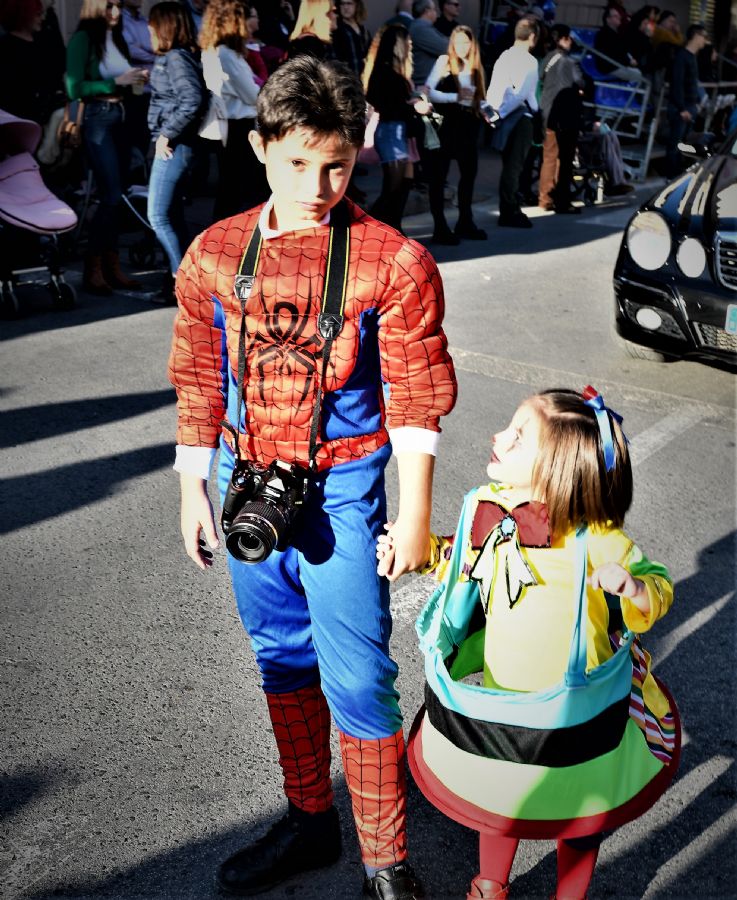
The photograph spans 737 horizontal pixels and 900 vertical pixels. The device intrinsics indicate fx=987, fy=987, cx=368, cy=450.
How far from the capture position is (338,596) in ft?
7.15

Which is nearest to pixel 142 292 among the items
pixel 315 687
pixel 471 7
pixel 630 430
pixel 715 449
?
pixel 630 430

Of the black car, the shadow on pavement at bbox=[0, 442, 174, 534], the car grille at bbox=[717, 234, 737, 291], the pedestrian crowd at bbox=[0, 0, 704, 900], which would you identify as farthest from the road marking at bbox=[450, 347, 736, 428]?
the pedestrian crowd at bbox=[0, 0, 704, 900]

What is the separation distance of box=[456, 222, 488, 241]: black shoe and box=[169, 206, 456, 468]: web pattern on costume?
851cm

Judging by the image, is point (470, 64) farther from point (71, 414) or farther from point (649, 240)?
point (71, 414)

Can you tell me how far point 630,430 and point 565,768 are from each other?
375cm

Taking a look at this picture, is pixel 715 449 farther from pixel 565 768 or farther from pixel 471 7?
pixel 471 7

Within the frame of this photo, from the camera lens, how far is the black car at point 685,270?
571 cm

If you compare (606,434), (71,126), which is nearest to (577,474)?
(606,434)

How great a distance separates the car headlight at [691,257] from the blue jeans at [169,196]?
3473 millimetres

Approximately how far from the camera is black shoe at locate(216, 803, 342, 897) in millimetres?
2461

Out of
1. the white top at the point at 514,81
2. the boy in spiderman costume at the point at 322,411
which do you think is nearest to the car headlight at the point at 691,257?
the boy in spiderman costume at the point at 322,411

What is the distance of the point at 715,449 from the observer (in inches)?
213

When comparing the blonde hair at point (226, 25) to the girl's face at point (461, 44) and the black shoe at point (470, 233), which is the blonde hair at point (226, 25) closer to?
the girl's face at point (461, 44)

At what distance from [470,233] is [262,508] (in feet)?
28.9
